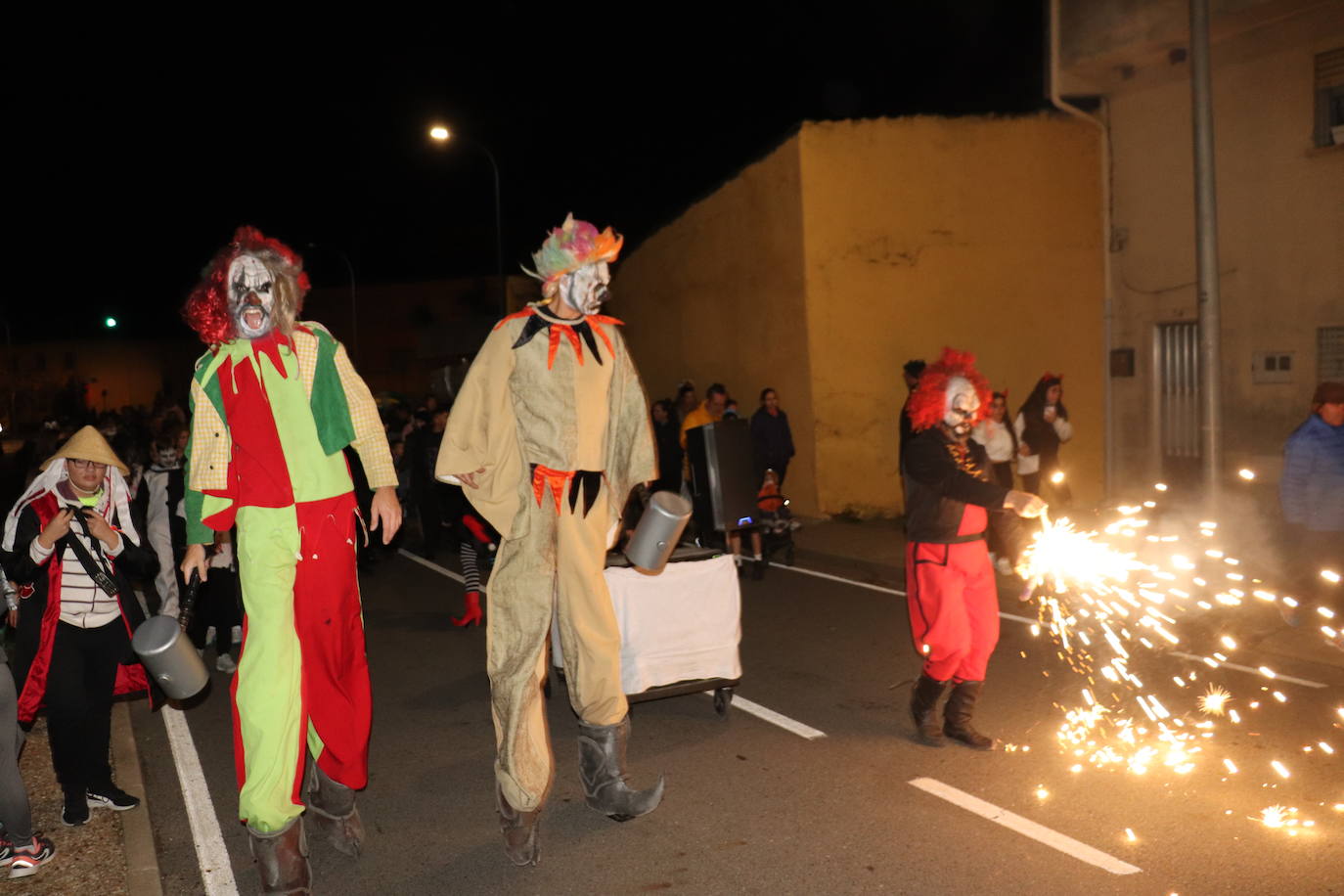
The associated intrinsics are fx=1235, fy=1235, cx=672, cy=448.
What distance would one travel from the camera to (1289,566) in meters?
8.48

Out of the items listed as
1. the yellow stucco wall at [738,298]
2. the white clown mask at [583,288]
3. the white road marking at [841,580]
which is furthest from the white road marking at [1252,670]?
the yellow stucco wall at [738,298]

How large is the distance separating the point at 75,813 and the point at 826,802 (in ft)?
10.6

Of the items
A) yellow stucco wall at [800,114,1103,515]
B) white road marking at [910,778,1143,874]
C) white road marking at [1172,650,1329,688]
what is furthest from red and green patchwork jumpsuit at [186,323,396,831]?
yellow stucco wall at [800,114,1103,515]

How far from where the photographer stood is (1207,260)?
31.5 ft

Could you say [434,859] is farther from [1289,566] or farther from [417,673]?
[1289,566]

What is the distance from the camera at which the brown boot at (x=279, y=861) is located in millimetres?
4266

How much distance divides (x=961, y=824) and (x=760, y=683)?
105 inches

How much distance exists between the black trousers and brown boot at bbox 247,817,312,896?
1527 millimetres

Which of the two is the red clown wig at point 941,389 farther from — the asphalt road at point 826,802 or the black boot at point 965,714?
the asphalt road at point 826,802

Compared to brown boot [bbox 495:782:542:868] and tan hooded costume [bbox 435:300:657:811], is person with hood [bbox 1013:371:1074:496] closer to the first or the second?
tan hooded costume [bbox 435:300:657:811]

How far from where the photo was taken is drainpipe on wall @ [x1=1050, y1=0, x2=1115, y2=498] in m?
14.0

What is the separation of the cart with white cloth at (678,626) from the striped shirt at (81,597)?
6.90 feet

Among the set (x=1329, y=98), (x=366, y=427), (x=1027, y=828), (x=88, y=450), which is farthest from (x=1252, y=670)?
(x=1329, y=98)

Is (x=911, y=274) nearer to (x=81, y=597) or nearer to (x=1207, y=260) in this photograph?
(x=1207, y=260)
